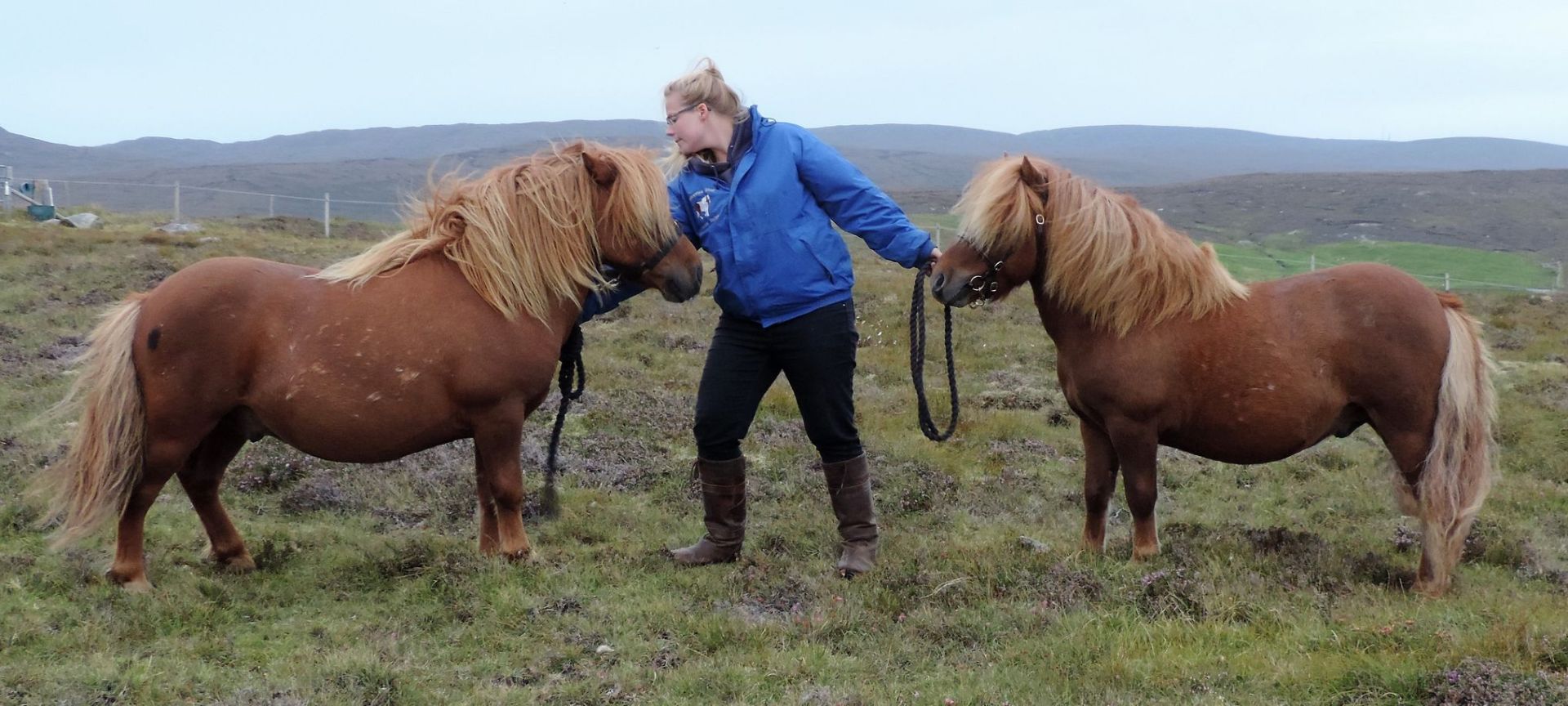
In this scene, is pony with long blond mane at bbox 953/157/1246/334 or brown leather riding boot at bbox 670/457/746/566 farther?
brown leather riding boot at bbox 670/457/746/566

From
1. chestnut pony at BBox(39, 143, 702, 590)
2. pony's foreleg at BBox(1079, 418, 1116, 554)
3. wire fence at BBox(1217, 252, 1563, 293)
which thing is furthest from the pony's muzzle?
wire fence at BBox(1217, 252, 1563, 293)

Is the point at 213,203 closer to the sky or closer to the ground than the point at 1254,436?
closer to the sky

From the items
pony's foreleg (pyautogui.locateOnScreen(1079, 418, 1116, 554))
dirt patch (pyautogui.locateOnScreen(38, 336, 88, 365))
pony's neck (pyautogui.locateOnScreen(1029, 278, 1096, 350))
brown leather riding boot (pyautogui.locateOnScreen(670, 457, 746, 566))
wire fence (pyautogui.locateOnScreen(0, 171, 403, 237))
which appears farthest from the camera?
wire fence (pyautogui.locateOnScreen(0, 171, 403, 237))

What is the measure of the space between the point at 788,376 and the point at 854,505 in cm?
76

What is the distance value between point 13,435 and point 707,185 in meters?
5.43

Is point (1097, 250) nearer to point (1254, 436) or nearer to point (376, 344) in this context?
point (1254, 436)

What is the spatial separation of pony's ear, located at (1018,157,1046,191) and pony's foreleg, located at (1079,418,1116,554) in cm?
118

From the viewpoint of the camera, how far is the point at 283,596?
5074 millimetres

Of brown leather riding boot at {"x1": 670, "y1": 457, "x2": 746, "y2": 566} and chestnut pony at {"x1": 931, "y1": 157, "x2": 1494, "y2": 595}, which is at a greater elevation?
chestnut pony at {"x1": 931, "y1": 157, "x2": 1494, "y2": 595}

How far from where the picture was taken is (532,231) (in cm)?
526

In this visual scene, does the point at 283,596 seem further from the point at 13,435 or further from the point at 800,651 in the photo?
the point at 13,435

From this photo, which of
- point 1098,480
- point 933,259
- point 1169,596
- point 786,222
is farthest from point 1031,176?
point 1169,596

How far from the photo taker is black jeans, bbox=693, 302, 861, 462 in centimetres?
527

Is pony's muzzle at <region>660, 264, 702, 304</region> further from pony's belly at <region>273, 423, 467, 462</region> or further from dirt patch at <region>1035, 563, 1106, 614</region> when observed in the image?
dirt patch at <region>1035, 563, 1106, 614</region>
